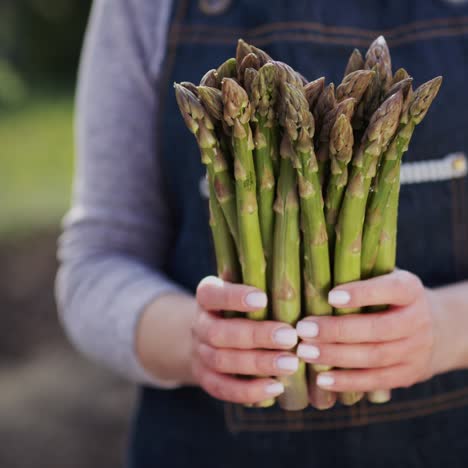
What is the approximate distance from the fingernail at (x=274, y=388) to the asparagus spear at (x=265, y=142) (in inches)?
7.5

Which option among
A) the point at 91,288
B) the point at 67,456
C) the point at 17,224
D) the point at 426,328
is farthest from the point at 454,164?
the point at 17,224

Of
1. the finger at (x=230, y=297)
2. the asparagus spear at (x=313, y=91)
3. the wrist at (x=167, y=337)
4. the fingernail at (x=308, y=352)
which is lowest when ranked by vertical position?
the wrist at (x=167, y=337)

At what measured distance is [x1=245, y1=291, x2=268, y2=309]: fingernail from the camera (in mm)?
983

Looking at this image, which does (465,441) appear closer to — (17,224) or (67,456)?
(67,456)

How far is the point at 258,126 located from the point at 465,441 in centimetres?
81

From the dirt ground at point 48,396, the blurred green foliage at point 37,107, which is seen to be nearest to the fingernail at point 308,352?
the dirt ground at point 48,396

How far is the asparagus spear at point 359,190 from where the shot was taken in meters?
0.94

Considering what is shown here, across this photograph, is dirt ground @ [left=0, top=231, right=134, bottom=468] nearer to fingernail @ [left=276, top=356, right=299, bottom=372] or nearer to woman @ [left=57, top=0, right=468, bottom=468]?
woman @ [left=57, top=0, right=468, bottom=468]

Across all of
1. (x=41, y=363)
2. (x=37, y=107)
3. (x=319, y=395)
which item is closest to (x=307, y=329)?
(x=319, y=395)

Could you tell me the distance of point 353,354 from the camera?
39.2 inches

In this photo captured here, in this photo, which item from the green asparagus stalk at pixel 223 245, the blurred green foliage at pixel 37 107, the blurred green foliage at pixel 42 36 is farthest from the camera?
the blurred green foliage at pixel 42 36

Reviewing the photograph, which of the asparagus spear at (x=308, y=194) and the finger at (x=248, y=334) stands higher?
the asparagus spear at (x=308, y=194)

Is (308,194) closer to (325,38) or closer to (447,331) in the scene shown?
(447,331)

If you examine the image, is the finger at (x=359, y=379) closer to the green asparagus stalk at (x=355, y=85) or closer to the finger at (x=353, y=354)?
the finger at (x=353, y=354)
